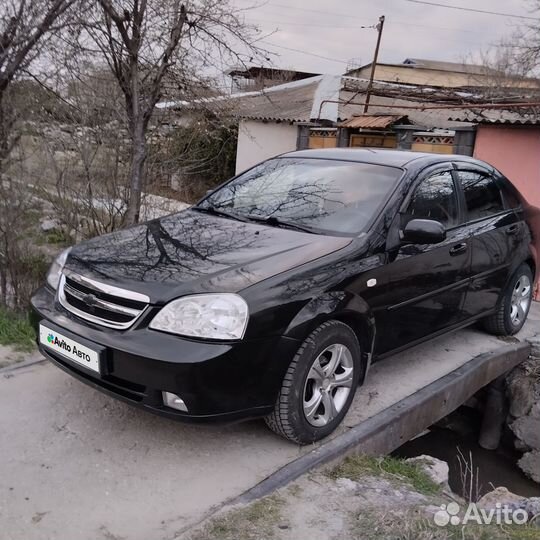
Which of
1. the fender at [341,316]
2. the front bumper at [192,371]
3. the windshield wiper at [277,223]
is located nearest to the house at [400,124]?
the windshield wiper at [277,223]

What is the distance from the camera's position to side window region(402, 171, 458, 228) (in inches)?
150

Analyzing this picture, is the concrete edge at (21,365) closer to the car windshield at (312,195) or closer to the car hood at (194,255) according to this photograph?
the car hood at (194,255)

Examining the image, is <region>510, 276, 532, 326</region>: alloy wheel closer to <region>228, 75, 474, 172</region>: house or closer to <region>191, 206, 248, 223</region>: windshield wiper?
<region>191, 206, 248, 223</region>: windshield wiper

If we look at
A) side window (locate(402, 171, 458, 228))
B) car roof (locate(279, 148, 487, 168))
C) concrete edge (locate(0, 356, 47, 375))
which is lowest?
concrete edge (locate(0, 356, 47, 375))

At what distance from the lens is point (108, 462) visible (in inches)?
114

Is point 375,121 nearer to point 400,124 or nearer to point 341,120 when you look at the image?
point 400,124

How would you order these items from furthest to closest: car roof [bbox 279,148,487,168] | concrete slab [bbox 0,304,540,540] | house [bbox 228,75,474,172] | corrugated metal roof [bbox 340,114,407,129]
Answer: corrugated metal roof [bbox 340,114,407,129] → house [bbox 228,75,474,172] → car roof [bbox 279,148,487,168] → concrete slab [bbox 0,304,540,540]

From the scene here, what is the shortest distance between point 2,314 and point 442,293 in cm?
367

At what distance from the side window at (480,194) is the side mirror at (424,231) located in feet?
3.45

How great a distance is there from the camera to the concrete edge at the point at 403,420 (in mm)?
2920

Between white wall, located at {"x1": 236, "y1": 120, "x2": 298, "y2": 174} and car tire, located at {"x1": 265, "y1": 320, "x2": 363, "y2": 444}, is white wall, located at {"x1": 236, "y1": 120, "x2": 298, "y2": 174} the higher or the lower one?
the higher one

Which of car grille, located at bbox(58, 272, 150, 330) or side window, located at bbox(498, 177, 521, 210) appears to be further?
side window, located at bbox(498, 177, 521, 210)

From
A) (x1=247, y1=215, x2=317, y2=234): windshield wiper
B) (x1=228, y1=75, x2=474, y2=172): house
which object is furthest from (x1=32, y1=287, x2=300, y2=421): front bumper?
(x1=228, y1=75, x2=474, y2=172): house

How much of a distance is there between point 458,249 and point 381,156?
0.89m
